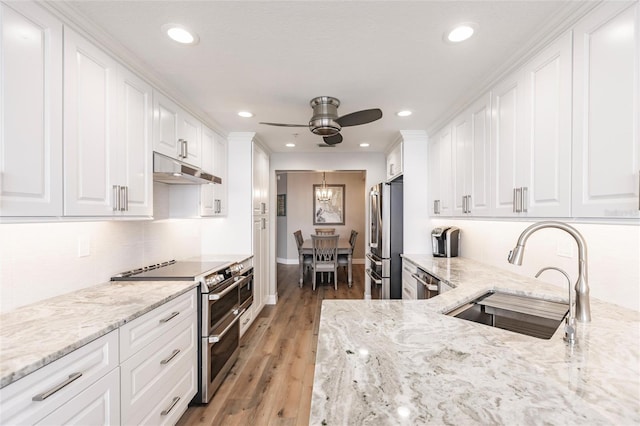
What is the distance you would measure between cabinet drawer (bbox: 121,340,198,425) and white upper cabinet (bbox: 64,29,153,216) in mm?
1000

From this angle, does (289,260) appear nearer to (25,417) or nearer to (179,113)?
(179,113)

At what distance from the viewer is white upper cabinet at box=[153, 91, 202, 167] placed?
7.44 ft

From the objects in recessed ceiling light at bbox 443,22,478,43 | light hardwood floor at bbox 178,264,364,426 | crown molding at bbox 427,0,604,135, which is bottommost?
light hardwood floor at bbox 178,264,364,426

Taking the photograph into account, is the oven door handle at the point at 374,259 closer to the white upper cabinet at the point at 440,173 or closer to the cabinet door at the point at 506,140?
the white upper cabinet at the point at 440,173

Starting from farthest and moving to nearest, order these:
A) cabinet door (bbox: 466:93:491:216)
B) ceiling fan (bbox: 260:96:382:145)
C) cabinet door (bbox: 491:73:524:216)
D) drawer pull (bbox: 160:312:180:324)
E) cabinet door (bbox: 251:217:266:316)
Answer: cabinet door (bbox: 251:217:266:316) → ceiling fan (bbox: 260:96:382:145) → cabinet door (bbox: 466:93:491:216) → cabinet door (bbox: 491:73:524:216) → drawer pull (bbox: 160:312:180:324)

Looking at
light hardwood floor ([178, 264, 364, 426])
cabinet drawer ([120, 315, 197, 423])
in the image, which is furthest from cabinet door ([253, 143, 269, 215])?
cabinet drawer ([120, 315, 197, 423])

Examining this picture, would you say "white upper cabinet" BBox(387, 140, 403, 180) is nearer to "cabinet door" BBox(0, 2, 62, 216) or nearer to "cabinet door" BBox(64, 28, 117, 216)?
"cabinet door" BBox(64, 28, 117, 216)

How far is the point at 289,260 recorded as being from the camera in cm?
831

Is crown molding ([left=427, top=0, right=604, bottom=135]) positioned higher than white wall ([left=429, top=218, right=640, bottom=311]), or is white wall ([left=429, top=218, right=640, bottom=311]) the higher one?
crown molding ([left=427, top=0, right=604, bottom=135])

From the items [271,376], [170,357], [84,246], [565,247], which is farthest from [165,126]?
[565,247]

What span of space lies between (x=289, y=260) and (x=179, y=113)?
20.2 ft

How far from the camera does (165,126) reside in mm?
2365

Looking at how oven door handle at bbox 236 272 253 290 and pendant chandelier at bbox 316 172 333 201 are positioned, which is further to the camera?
pendant chandelier at bbox 316 172 333 201

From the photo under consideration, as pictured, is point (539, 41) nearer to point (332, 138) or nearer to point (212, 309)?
point (332, 138)
